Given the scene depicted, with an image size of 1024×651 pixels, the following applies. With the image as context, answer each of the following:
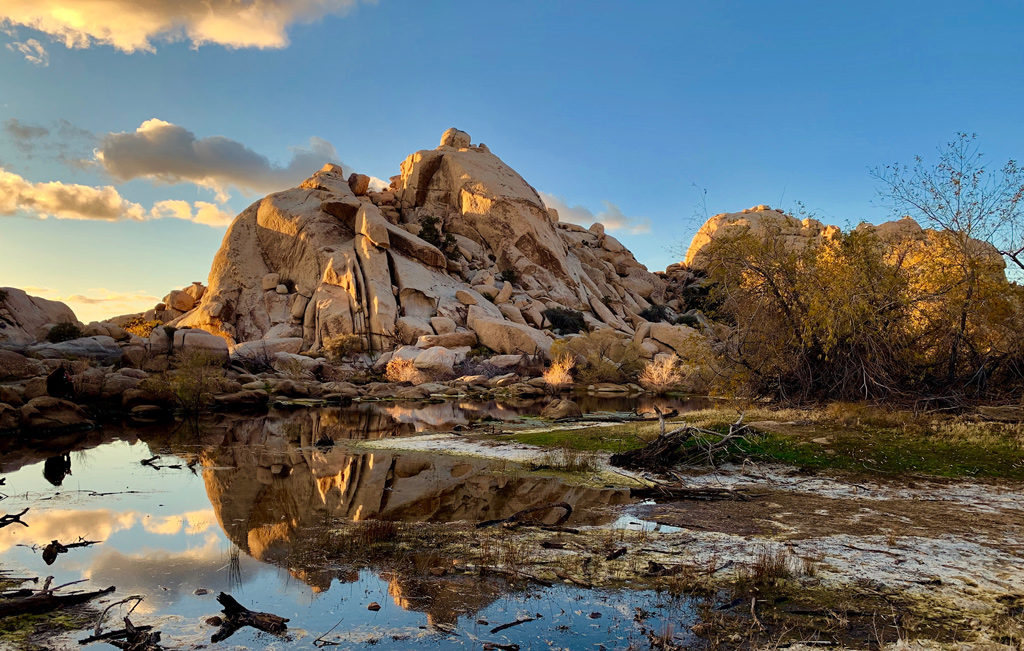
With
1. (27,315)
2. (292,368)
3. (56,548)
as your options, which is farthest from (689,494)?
(27,315)

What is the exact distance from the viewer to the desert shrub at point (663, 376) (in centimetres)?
3803

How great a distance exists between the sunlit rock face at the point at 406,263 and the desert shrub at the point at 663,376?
30.1 ft

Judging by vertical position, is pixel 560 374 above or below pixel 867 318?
below

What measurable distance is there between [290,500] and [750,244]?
1373 cm

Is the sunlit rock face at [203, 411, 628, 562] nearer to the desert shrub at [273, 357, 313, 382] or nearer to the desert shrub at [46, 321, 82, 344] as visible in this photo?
the desert shrub at [273, 357, 313, 382]

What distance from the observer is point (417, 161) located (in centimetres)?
6638

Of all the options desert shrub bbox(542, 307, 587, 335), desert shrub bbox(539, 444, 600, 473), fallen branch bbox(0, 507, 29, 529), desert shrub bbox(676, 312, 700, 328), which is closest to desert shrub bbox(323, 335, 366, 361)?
desert shrub bbox(542, 307, 587, 335)

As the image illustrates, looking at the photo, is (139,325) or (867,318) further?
(139,325)

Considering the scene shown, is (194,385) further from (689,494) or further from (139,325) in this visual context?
(139,325)

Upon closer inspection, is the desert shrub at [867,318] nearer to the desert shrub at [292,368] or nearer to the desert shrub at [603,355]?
the desert shrub at [603,355]

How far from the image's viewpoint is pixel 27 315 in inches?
1590

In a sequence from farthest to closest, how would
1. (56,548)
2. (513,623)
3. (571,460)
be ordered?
(571,460), (56,548), (513,623)

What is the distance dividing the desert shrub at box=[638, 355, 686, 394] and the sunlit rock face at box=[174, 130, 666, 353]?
30.1ft

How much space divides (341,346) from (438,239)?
18423 millimetres
